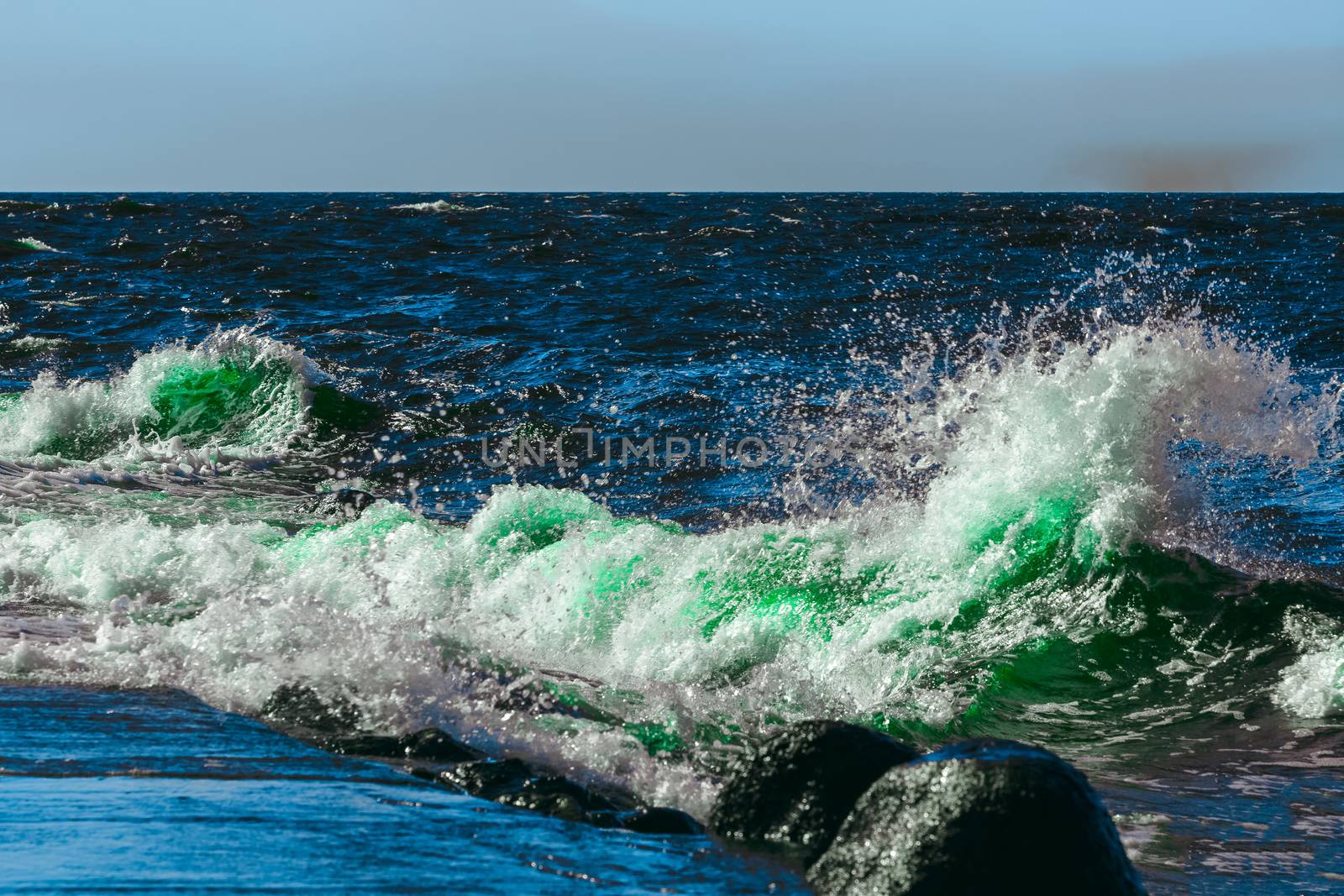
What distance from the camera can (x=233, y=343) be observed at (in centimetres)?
1341

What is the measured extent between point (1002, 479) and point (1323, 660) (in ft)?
5.88

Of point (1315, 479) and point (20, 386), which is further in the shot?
point (20, 386)

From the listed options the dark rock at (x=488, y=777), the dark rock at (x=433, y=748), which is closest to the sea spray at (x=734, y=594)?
the dark rock at (x=433, y=748)

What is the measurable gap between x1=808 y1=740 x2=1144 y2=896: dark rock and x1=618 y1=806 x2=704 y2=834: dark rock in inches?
21.6

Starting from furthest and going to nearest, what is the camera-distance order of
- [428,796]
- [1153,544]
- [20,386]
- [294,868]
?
1. [20,386]
2. [1153,544]
3. [428,796]
4. [294,868]

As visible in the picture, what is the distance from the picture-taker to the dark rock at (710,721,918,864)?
3.17 m

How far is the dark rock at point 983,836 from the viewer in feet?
8.66

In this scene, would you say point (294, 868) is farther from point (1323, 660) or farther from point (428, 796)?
point (1323, 660)

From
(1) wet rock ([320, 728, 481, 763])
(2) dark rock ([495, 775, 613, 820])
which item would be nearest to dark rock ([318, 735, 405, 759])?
A: (1) wet rock ([320, 728, 481, 763])

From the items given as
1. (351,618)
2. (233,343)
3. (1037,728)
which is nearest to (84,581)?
(351,618)

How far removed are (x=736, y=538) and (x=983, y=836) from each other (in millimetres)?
3915

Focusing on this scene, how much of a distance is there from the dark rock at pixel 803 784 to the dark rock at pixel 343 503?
5.66 meters

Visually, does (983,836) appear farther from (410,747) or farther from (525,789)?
(410,747)

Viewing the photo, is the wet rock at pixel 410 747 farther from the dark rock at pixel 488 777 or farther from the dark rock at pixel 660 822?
the dark rock at pixel 660 822
